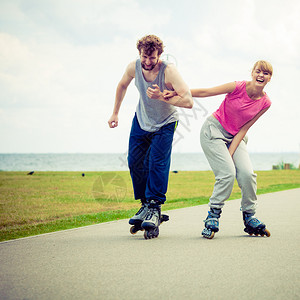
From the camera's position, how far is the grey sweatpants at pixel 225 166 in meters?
4.70

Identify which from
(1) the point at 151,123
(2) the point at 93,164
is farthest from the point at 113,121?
(2) the point at 93,164

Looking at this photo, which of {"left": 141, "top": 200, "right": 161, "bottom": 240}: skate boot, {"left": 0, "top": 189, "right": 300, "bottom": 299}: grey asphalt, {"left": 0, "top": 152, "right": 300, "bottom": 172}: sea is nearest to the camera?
{"left": 0, "top": 189, "right": 300, "bottom": 299}: grey asphalt

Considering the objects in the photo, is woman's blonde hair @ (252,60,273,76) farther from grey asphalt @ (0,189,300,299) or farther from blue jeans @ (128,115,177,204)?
grey asphalt @ (0,189,300,299)

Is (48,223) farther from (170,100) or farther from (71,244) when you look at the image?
(170,100)

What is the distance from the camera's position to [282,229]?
5277mm

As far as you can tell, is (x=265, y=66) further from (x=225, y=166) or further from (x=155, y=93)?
(x=155, y=93)

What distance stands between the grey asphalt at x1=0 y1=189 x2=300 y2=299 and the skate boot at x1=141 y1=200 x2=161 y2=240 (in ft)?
0.31

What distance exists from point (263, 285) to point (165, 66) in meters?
2.53

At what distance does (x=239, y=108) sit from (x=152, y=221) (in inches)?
61.6

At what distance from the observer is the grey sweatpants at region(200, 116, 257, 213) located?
185 inches

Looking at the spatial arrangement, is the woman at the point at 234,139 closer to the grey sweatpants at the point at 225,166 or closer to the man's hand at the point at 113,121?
the grey sweatpants at the point at 225,166

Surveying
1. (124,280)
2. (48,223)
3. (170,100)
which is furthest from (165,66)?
(48,223)

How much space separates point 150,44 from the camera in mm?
4340

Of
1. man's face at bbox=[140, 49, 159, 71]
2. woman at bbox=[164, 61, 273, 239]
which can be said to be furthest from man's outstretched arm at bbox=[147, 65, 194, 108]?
woman at bbox=[164, 61, 273, 239]
